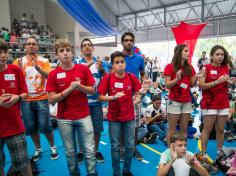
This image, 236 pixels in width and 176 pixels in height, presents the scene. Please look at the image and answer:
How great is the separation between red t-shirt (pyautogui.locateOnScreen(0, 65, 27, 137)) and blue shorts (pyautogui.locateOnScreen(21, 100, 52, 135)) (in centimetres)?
93

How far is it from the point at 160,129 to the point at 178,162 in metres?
2.07

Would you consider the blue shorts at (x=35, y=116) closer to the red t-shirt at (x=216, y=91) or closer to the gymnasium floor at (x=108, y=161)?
the gymnasium floor at (x=108, y=161)

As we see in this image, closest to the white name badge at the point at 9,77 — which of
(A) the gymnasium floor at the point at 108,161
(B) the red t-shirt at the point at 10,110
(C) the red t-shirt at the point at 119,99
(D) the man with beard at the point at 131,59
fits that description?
(B) the red t-shirt at the point at 10,110

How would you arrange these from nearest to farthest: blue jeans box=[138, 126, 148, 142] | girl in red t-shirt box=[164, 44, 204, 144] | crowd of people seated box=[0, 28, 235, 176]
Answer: crowd of people seated box=[0, 28, 235, 176]
girl in red t-shirt box=[164, 44, 204, 144]
blue jeans box=[138, 126, 148, 142]

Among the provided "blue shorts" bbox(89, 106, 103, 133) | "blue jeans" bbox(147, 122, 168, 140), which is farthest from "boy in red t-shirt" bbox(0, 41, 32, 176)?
"blue jeans" bbox(147, 122, 168, 140)

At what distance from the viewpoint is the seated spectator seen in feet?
6.89

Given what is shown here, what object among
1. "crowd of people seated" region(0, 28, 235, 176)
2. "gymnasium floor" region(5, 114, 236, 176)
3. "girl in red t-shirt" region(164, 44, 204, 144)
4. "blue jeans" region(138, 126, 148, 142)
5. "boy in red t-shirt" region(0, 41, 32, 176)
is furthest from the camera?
"blue jeans" region(138, 126, 148, 142)

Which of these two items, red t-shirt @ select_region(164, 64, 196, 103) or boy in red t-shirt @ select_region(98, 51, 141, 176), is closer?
boy in red t-shirt @ select_region(98, 51, 141, 176)

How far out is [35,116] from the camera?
3041 millimetres

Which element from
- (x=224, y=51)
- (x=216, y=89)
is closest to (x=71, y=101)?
(x=216, y=89)

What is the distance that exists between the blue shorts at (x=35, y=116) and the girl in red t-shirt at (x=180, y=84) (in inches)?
63.2

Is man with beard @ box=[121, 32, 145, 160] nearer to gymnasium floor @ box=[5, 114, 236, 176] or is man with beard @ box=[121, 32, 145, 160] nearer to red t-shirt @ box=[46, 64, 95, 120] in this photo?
gymnasium floor @ box=[5, 114, 236, 176]

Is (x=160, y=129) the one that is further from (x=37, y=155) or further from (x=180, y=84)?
(x=37, y=155)

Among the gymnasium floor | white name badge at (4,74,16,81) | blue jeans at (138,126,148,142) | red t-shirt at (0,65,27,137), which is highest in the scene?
white name badge at (4,74,16,81)
